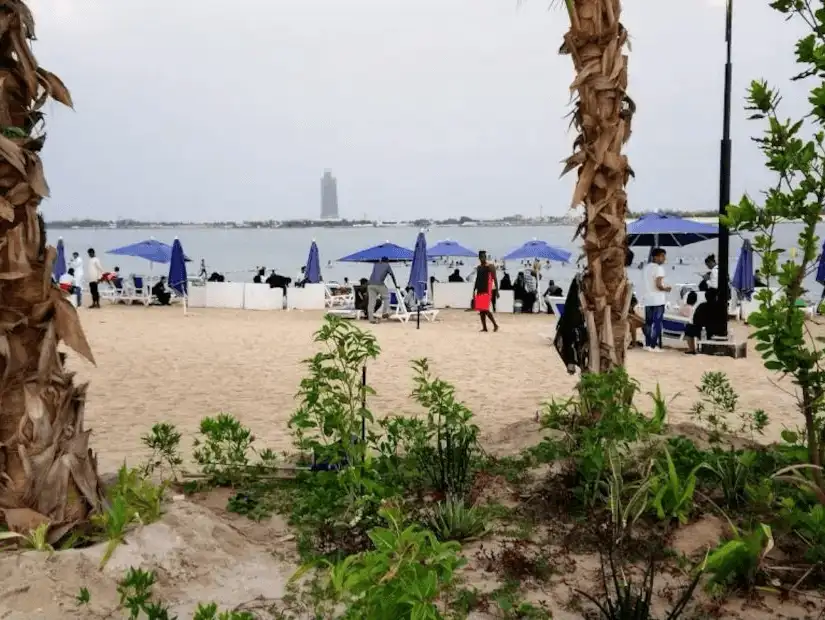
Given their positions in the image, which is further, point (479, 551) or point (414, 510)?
point (414, 510)

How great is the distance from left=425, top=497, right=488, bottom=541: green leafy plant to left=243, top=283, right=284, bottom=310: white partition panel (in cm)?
1586

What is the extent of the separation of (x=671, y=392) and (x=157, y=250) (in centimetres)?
1997

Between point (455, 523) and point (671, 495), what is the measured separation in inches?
43.6

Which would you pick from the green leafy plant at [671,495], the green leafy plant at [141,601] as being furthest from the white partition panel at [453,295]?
the green leafy plant at [141,601]

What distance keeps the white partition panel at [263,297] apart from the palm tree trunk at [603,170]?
1484cm

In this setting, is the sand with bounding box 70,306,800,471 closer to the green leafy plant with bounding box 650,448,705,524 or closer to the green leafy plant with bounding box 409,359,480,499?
the green leafy plant with bounding box 650,448,705,524

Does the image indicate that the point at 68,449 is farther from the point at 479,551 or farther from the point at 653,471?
the point at 653,471

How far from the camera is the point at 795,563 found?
3.31m

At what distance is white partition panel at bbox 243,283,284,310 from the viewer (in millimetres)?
19141

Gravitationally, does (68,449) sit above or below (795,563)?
above

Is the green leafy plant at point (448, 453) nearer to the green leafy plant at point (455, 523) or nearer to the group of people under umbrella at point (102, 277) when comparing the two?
the green leafy plant at point (455, 523)

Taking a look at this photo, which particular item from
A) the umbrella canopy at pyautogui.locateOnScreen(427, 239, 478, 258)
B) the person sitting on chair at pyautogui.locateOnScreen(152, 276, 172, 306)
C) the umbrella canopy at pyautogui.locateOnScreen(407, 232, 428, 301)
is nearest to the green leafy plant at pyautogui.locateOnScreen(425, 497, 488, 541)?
the umbrella canopy at pyautogui.locateOnScreen(407, 232, 428, 301)

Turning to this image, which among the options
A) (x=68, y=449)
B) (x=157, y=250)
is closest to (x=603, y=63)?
(x=68, y=449)

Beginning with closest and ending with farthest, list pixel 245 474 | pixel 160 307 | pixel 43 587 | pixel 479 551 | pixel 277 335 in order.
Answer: pixel 43 587
pixel 479 551
pixel 245 474
pixel 277 335
pixel 160 307
